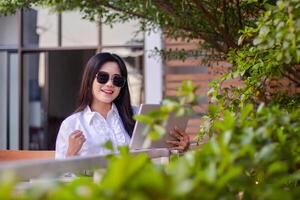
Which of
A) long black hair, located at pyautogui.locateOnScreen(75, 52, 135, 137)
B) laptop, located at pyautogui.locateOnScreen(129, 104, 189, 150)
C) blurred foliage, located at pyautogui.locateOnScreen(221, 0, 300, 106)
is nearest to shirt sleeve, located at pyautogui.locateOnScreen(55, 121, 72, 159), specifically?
long black hair, located at pyautogui.locateOnScreen(75, 52, 135, 137)

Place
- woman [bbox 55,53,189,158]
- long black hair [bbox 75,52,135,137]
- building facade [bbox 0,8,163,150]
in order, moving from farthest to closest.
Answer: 1. building facade [bbox 0,8,163,150]
2. long black hair [bbox 75,52,135,137]
3. woman [bbox 55,53,189,158]

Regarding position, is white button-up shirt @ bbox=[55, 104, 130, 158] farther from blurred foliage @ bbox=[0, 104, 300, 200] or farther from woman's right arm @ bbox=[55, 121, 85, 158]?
blurred foliage @ bbox=[0, 104, 300, 200]

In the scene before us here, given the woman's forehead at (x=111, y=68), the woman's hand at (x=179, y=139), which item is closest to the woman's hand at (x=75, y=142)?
the woman's hand at (x=179, y=139)

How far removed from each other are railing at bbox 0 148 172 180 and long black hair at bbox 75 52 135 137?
1665 mm

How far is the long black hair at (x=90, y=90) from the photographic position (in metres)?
3.18

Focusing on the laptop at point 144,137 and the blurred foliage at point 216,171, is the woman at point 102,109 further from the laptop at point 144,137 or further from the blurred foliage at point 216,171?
the blurred foliage at point 216,171

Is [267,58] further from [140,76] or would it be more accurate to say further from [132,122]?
[140,76]

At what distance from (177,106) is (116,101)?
2.07 meters

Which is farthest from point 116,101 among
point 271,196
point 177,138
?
point 271,196

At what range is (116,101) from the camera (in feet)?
10.9

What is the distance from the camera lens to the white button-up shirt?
2.99 meters

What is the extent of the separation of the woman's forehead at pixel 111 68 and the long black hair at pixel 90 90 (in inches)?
0.7

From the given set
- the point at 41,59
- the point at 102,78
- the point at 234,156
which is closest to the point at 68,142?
the point at 102,78

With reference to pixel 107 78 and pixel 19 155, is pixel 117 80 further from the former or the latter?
pixel 19 155
